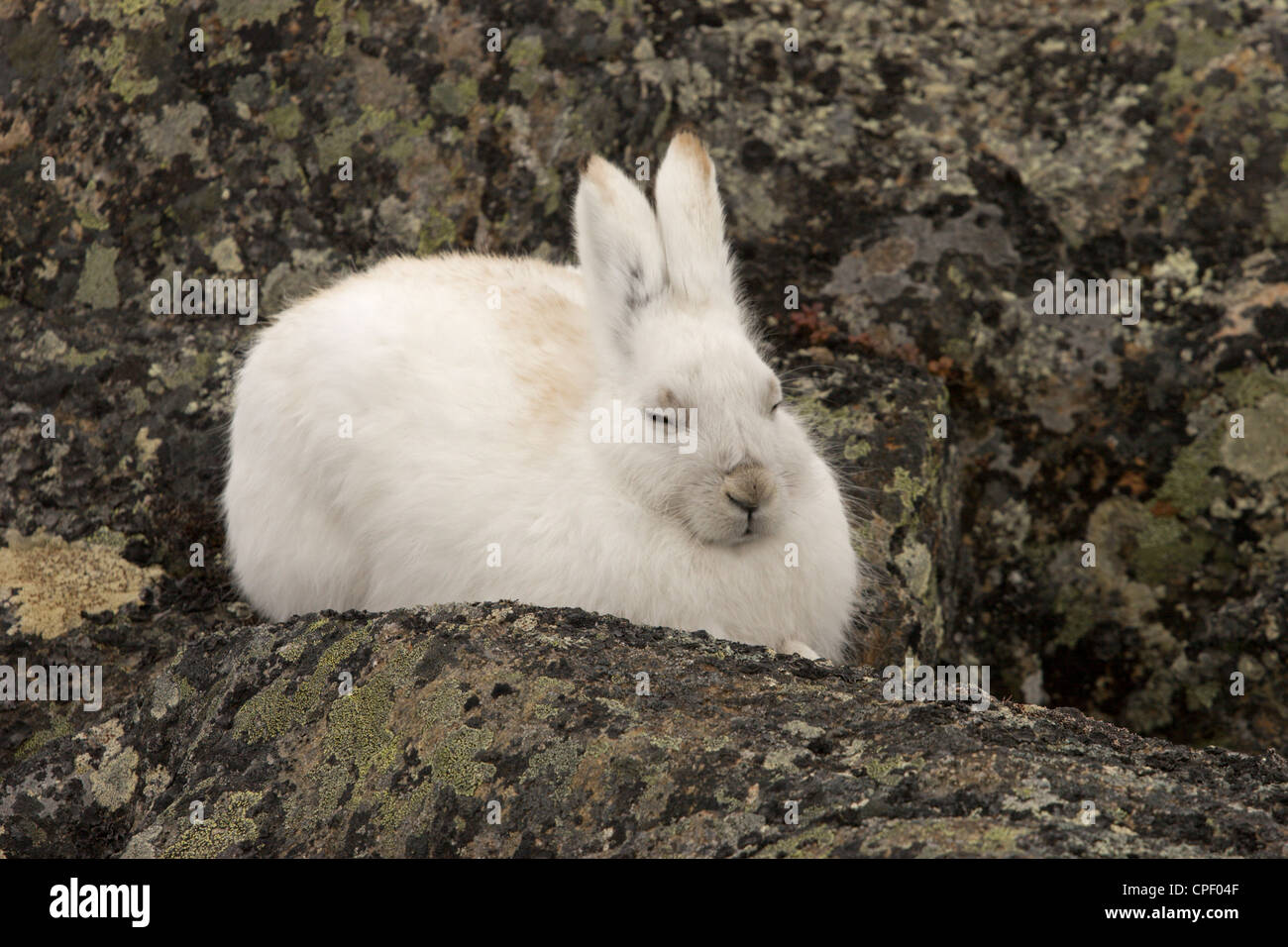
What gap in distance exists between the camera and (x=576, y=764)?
4.02 metres

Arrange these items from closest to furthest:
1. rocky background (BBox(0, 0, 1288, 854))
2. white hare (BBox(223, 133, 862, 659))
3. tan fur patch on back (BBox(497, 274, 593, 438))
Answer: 1. white hare (BBox(223, 133, 862, 659))
2. tan fur patch on back (BBox(497, 274, 593, 438))
3. rocky background (BBox(0, 0, 1288, 854))

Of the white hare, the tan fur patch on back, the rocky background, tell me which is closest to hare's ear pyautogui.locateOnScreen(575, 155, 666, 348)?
the white hare

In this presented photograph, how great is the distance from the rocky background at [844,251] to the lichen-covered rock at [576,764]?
135 centimetres

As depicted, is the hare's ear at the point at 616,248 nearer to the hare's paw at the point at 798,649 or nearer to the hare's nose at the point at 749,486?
the hare's nose at the point at 749,486

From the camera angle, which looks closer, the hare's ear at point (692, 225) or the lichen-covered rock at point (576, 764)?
the lichen-covered rock at point (576, 764)

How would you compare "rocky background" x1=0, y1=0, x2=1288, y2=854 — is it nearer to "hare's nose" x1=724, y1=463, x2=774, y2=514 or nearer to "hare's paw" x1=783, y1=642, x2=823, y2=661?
"hare's paw" x1=783, y1=642, x2=823, y2=661

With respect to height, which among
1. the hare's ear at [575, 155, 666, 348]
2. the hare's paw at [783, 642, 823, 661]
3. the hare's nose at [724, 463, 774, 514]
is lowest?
the hare's paw at [783, 642, 823, 661]

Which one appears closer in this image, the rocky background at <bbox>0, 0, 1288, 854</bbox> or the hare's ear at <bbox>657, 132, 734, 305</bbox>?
the hare's ear at <bbox>657, 132, 734, 305</bbox>

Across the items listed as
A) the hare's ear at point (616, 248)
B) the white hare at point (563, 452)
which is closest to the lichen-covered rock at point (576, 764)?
the white hare at point (563, 452)

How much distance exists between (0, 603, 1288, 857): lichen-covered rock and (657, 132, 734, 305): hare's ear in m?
1.61

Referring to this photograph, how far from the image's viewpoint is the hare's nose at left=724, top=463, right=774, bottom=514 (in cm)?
527

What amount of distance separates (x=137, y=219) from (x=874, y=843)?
6.05 metres

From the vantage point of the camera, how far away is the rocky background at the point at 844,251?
7.12 m

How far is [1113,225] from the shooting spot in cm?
777
